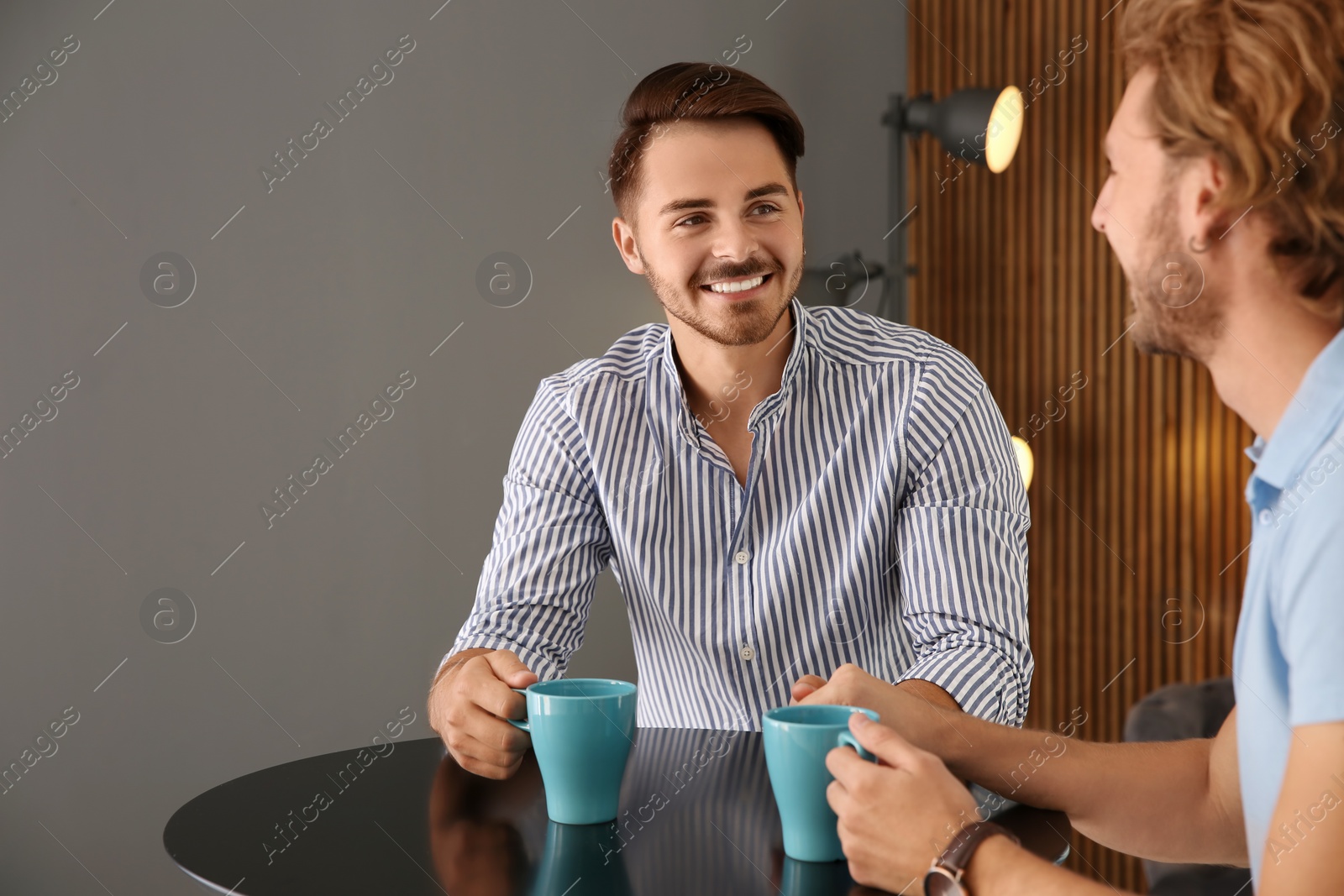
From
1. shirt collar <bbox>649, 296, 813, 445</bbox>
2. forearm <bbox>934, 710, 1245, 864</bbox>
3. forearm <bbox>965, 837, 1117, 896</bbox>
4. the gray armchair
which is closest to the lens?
forearm <bbox>965, 837, 1117, 896</bbox>

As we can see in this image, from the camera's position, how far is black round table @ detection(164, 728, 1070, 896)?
82cm

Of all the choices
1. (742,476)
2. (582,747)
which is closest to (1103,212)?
(582,747)

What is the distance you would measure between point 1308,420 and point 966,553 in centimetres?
67

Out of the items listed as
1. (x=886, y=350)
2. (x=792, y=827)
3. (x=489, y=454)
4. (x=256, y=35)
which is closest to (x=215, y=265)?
(x=256, y=35)

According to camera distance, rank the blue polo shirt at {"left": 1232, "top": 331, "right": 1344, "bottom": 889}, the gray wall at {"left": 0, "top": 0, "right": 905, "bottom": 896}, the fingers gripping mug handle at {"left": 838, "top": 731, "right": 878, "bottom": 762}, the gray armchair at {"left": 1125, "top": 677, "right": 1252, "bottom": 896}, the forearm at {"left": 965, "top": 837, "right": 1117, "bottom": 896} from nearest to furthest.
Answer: the blue polo shirt at {"left": 1232, "top": 331, "right": 1344, "bottom": 889}, the forearm at {"left": 965, "top": 837, "right": 1117, "bottom": 896}, the fingers gripping mug handle at {"left": 838, "top": 731, "right": 878, "bottom": 762}, the gray armchair at {"left": 1125, "top": 677, "right": 1252, "bottom": 896}, the gray wall at {"left": 0, "top": 0, "right": 905, "bottom": 896}

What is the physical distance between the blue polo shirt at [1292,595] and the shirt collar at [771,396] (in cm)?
83

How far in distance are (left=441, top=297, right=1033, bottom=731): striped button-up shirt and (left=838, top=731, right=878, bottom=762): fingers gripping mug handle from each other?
1.84 ft

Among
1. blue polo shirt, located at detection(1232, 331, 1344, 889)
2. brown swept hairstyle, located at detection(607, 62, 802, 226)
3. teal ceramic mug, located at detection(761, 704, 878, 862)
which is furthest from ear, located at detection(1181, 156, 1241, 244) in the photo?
brown swept hairstyle, located at detection(607, 62, 802, 226)

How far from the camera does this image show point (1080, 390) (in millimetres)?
2904

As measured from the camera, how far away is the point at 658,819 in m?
0.94

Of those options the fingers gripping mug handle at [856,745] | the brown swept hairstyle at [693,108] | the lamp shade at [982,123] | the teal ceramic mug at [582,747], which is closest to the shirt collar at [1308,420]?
the fingers gripping mug handle at [856,745]

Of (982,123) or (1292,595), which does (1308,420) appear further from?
(982,123)

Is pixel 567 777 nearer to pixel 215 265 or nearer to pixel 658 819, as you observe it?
pixel 658 819

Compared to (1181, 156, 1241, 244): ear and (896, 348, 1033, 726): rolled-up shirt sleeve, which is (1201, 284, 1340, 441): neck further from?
(896, 348, 1033, 726): rolled-up shirt sleeve
